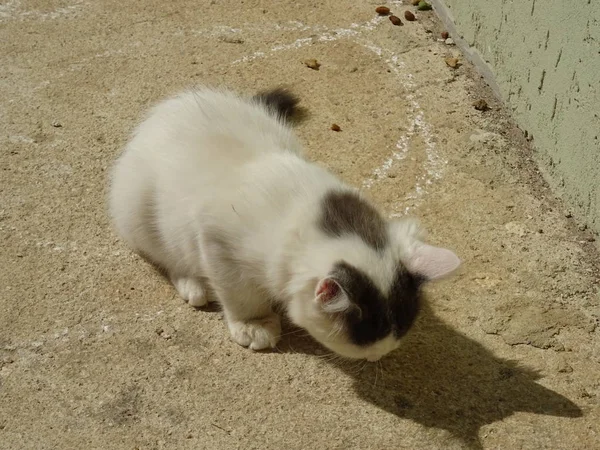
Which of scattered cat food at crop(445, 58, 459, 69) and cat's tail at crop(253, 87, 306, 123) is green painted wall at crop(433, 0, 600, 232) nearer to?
scattered cat food at crop(445, 58, 459, 69)

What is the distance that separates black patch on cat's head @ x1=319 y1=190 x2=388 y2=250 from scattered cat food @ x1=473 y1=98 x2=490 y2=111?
1.91 metres

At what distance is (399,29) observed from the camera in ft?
18.7

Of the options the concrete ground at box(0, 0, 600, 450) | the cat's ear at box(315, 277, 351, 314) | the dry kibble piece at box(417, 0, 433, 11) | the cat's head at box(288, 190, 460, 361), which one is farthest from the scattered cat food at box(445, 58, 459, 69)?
the cat's ear at box(315, 277, 351, 314)

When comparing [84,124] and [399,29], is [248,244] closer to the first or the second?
[84,124]

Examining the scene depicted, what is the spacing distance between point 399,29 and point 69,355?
332cm

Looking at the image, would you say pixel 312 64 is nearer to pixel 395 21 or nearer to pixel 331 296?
pixel 395 21

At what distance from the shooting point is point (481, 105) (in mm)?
5004

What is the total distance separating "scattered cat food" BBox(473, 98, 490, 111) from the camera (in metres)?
5.01

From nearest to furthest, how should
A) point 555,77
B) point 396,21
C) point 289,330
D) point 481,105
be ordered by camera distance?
point 289,330 → point 555,77 → point 481,105 → point 396,21

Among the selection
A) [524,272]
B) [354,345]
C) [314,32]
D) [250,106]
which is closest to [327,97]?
[314,32]

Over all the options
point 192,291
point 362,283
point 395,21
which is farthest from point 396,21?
point 362,283

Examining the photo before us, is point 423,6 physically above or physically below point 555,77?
below

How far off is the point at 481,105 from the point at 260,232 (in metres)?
2.22

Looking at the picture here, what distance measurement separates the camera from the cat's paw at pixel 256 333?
3562 mm
